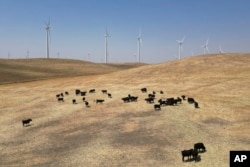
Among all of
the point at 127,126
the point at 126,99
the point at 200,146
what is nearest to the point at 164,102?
the point at 126,99

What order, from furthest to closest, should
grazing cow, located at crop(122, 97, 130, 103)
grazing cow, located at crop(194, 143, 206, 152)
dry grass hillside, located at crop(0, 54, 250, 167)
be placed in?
grazing cow, located at crop(122, 97, 130, 103), dry grass hillside, located at crop(0, 54, 250, 167), grazing cow, located at crop(194, 143, 206, 152)

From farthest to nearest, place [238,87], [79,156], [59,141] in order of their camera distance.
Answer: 1. [238,87]
2. [59,141]
3. [79,156]

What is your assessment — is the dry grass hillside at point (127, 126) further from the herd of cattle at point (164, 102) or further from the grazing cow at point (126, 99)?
the grazing cow at point (126, 99)

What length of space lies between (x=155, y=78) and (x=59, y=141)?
157ft

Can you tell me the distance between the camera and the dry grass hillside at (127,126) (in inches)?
1168

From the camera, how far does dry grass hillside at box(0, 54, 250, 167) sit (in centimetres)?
2967

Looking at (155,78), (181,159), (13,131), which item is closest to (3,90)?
(155,78)

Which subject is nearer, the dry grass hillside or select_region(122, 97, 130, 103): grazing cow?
the dry grass hillside

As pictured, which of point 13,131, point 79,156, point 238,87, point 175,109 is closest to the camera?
point 79,156

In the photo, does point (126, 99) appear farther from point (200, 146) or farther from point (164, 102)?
point (200, 146)

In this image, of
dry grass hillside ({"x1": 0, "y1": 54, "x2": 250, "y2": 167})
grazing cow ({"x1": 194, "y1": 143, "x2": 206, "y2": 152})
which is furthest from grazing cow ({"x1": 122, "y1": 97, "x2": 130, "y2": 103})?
grazing cow ({"x1": 194, "y1": 143, "x2": 206, "y2": 152})

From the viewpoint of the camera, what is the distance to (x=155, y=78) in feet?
267

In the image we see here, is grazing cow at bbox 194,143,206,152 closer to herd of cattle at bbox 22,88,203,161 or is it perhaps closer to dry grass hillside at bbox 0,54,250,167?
herd of cattle at bbox 22,88,203,161

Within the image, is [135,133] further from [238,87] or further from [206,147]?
[238,87]
